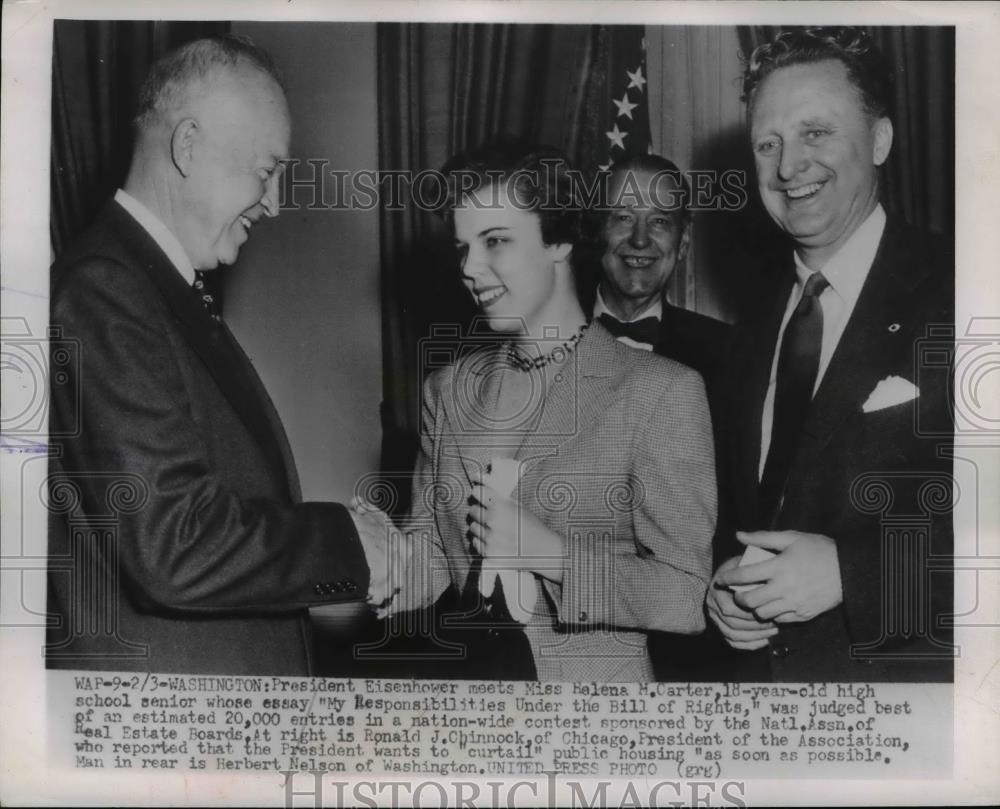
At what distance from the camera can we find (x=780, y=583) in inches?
95.7

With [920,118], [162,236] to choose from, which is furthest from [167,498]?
[920,118]

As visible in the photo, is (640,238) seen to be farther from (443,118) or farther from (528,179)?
(443,118)

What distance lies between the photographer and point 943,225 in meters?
2.49

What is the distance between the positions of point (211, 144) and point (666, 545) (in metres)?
1.47

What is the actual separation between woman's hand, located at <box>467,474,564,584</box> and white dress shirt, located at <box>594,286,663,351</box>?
476 millimetres

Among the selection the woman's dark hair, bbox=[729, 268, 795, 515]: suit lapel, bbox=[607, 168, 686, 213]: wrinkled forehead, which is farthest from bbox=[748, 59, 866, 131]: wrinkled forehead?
the woman's dark hair

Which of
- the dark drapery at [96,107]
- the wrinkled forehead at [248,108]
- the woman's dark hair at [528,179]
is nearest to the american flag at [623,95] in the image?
the woman's dark hair at [528,179]

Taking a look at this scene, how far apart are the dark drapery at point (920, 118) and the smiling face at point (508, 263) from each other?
70cm

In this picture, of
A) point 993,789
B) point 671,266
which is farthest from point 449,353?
point 993,789

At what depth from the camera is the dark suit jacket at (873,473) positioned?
2430mm

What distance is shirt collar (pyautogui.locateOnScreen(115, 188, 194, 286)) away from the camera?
8.05ft

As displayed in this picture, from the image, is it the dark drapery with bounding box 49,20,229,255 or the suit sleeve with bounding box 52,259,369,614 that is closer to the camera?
the suit sleeve with bounding box 52,259,369,614

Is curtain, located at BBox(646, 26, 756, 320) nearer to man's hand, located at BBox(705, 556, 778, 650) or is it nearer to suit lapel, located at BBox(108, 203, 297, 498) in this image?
man's hand, located at BBox(705, 556, 778, 650)

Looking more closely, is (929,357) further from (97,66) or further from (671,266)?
(97,66)
